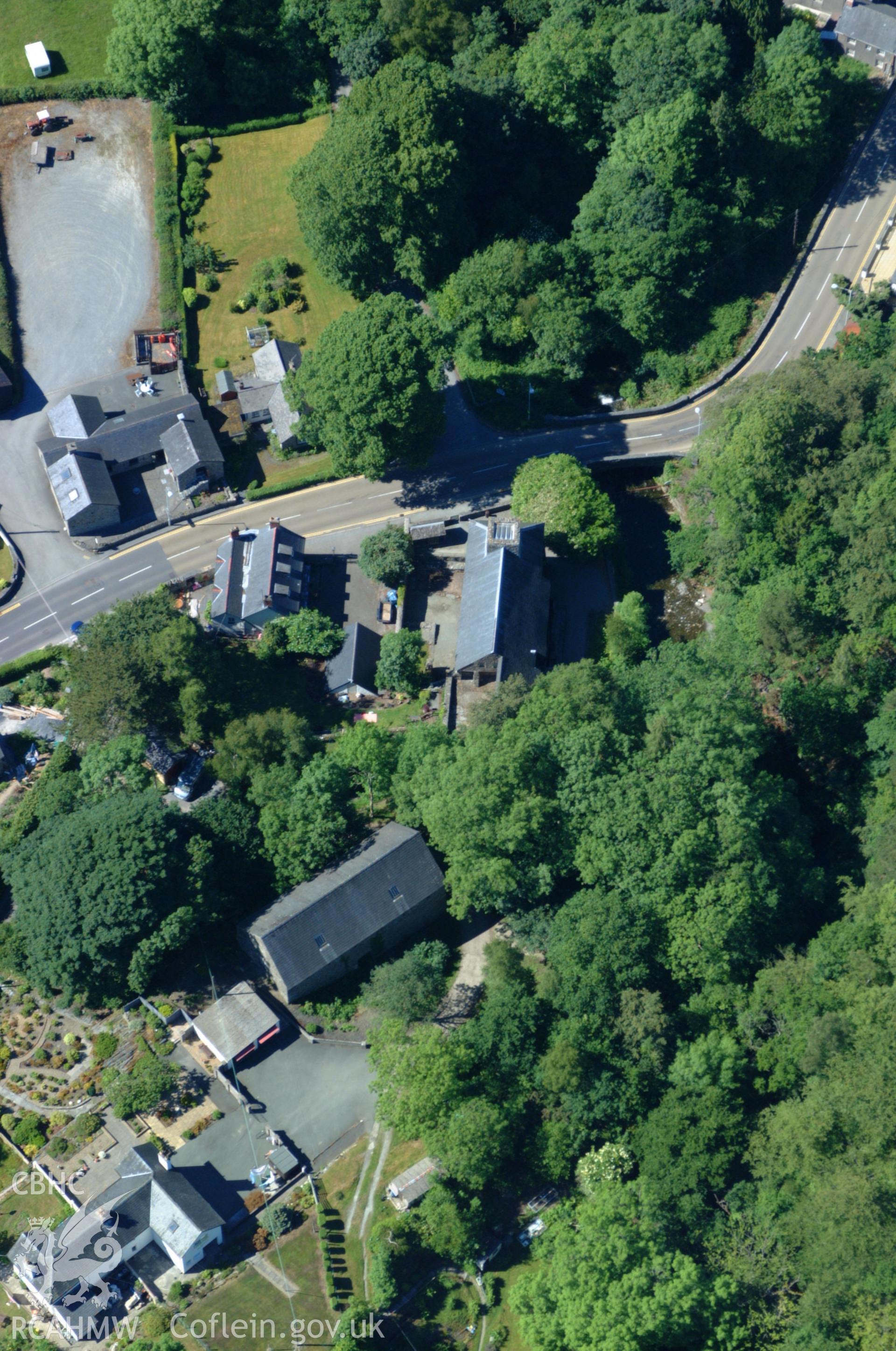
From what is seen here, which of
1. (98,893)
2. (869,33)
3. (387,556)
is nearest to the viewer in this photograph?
(98,893)

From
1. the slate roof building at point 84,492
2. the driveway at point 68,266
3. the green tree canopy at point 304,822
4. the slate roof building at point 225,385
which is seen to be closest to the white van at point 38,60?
the driveway at point 68,266

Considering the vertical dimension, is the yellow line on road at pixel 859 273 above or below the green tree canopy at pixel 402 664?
below

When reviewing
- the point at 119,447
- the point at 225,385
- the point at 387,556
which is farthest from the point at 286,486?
the point at 119,447

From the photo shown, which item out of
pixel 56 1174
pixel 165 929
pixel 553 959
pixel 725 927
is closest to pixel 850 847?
pixel 725 927

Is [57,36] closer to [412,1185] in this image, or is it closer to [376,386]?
[376,386]

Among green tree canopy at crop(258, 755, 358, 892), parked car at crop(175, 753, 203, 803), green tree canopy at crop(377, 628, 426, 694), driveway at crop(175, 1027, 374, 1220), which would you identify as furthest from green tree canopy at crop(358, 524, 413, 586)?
driveway at crop(175, 1027, 374, 1220)

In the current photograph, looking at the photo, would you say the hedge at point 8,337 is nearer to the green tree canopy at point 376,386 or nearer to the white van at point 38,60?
the white van at point 38,60

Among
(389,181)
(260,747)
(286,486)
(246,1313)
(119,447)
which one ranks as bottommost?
(246,1313)
